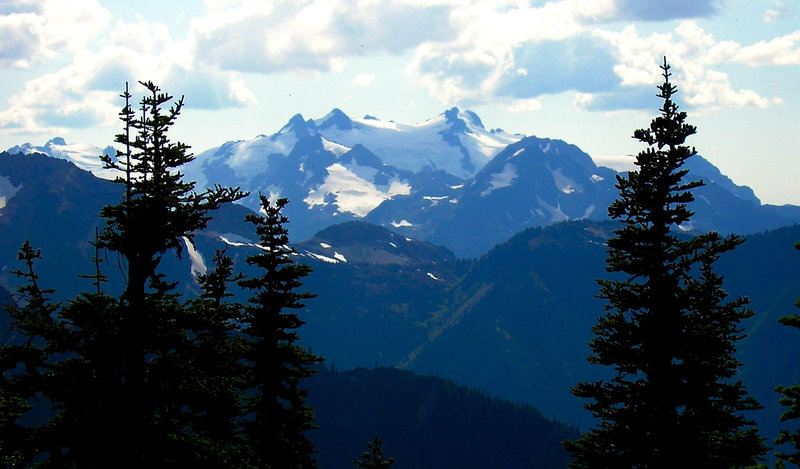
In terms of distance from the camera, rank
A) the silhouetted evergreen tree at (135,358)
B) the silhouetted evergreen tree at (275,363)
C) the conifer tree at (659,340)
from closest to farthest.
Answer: the silhouetted evergreen tree at (135,358) < the conifer tree at (659,340) < the silhouetted evergreen tree at (275,363)

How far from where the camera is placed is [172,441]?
18391 millimetres

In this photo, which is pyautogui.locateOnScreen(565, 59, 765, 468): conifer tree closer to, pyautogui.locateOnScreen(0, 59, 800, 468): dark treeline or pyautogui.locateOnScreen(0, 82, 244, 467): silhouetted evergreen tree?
pyautogui.locateOnScreen(0, 59, 800, 468): dark treeline

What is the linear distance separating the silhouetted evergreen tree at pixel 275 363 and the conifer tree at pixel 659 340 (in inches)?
449

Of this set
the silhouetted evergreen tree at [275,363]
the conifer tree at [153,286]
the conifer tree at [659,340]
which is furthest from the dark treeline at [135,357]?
the conifer tree at [659,340]

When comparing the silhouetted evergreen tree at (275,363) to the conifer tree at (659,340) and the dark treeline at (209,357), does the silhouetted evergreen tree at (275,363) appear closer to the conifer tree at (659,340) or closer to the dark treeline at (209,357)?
the dark treeline at (209,357)

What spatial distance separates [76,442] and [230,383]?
3.93 m

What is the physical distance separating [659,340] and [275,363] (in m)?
15.0

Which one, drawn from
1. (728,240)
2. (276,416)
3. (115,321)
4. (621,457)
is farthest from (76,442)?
(728,240)

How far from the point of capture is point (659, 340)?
77.5 ft

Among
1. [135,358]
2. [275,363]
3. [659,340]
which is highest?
[659,340]

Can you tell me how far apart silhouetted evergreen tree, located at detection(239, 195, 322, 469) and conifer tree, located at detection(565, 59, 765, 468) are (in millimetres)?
11402

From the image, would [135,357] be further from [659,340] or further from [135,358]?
[659,340]

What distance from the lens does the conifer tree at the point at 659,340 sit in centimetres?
2297

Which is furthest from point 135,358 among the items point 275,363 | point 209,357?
point 275,363
